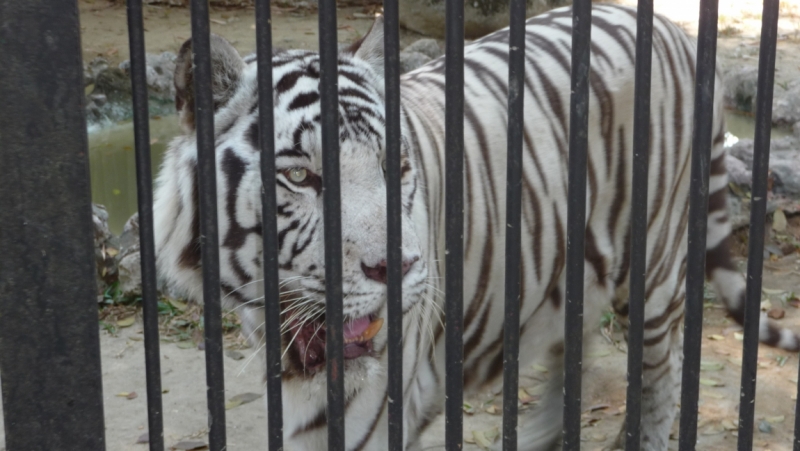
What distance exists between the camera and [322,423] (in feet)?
7.65

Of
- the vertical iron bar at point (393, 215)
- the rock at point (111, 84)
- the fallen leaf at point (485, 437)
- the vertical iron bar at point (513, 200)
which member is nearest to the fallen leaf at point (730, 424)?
the fallen leaf at point (485, 437)

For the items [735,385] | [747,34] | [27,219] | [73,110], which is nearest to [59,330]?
[27,219]

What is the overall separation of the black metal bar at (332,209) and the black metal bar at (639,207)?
486mm

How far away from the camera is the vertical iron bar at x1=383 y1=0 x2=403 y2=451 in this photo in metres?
1.41

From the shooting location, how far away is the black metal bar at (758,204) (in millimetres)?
1510

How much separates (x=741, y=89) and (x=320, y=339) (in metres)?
5.77

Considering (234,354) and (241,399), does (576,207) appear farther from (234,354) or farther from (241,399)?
(234,354)

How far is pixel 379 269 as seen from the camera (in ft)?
6.35

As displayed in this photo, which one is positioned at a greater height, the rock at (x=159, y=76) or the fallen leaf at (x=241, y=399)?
the rock at (x=159, y=76)

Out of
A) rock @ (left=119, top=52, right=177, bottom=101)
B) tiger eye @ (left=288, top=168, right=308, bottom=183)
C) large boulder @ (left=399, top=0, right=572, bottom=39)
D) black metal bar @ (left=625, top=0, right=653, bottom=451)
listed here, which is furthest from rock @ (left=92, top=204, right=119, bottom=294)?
large boulder @ (left=399, top=0, right=572, bottom=39)

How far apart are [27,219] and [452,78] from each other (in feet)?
2.21

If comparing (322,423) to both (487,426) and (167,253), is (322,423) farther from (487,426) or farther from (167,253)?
(487,426)

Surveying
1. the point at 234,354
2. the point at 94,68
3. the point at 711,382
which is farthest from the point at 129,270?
the point at 94,68

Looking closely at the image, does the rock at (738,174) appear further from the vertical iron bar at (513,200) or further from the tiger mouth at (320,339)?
the vertical iron bar at (513,200)
